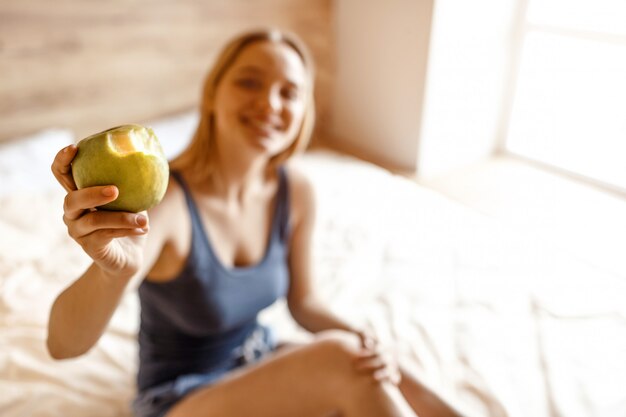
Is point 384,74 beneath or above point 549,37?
beneath

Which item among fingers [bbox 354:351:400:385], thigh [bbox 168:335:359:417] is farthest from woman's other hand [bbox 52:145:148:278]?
fingers [bbox 354:351:400:385]

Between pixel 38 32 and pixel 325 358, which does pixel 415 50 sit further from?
pixel 325 358

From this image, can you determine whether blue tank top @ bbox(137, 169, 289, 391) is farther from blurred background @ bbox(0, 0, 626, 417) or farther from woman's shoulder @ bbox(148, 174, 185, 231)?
blurred background @ bbox(0, 0, 626, 417)

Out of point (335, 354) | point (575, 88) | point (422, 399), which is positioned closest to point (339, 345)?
point (335, 354)

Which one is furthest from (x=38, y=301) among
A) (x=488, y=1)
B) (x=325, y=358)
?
(x=488, y=1)

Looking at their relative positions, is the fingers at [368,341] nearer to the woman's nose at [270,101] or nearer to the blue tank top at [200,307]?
the blue tank top at [200,307]

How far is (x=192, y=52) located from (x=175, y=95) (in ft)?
0.58

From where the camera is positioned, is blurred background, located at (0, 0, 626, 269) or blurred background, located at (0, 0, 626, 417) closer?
blurred background, located at (0, 0, 626, 417)

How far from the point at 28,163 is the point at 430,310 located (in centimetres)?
127

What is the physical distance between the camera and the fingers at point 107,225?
53 centimetres

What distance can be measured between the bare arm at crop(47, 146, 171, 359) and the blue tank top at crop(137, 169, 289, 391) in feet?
0.28

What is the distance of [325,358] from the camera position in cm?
89

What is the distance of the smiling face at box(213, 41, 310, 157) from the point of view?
909mm

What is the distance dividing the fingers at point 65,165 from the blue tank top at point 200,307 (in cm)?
33
